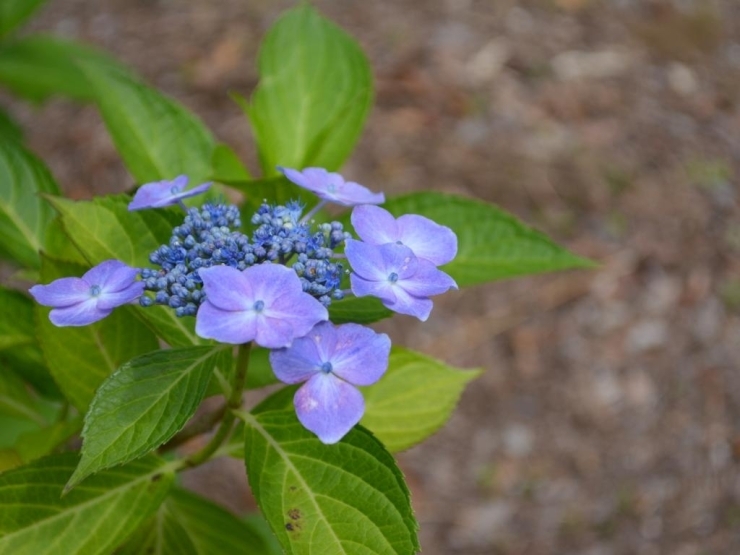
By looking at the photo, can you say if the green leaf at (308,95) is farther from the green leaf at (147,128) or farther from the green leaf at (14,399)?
the green leaf at (14,399)

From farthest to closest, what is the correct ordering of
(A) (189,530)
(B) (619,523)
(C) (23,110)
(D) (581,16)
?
(D) (581,16) < (C) (23,110) < (B) (619,523) < (A) (189,530)

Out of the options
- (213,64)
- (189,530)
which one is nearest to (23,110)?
(213,64)

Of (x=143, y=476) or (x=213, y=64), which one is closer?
(x=143, y=476)

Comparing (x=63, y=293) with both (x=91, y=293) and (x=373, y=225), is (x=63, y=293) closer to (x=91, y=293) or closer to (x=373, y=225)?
(x=91, y=293)

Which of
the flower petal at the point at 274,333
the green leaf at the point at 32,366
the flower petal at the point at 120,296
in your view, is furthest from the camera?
the green leaf at the point at 32,366

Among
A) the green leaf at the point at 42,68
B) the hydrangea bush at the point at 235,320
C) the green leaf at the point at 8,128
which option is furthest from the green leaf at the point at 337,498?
the green leaf at the point at 42,68

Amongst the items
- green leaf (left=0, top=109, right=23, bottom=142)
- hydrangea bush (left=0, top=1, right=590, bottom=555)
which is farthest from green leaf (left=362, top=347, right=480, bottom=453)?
green leaf (left=0, top=109, right=23, bottom=142)

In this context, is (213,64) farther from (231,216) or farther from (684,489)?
(231,216)
